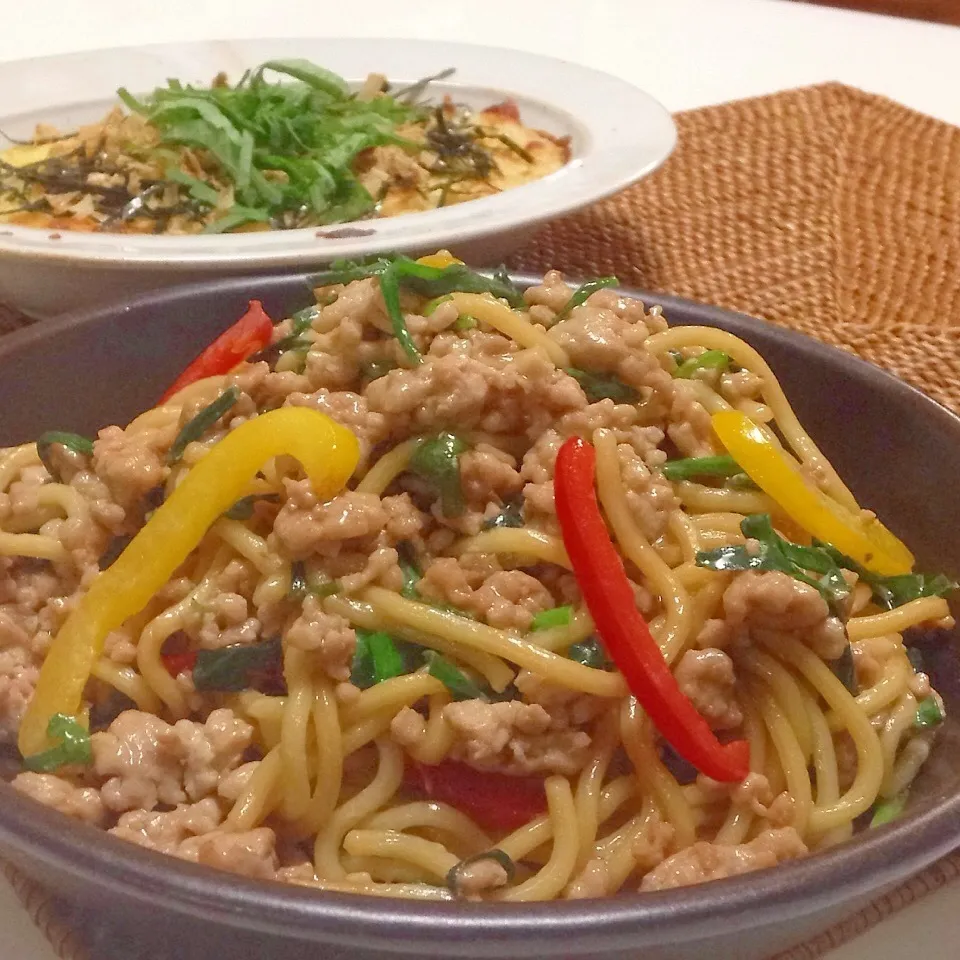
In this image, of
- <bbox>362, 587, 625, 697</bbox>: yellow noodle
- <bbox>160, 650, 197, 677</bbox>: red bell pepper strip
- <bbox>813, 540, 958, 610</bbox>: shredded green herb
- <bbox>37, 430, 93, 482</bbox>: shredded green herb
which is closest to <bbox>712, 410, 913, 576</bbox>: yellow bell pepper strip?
<bbox>813, 540, 958, 610</bbox>: shredded green herb

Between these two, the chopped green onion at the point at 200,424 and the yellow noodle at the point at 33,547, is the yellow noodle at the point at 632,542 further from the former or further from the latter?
the yellow noodle at the point at 33,547

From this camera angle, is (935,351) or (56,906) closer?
(56,906)

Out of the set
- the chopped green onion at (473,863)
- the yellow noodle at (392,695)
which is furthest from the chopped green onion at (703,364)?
the chopped green onion at (473,863)

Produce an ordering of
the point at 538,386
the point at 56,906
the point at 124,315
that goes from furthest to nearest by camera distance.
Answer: the point at 124,315 → the point at 538,386 → the point at 56,906

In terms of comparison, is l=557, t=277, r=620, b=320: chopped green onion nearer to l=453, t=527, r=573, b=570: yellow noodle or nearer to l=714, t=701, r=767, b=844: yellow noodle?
l=453, t=527, r=573, b=570: yellow noodle

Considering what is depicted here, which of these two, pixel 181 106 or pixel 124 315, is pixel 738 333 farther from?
pixel 181 106

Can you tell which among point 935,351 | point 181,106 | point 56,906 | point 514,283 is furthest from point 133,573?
point 181,106
